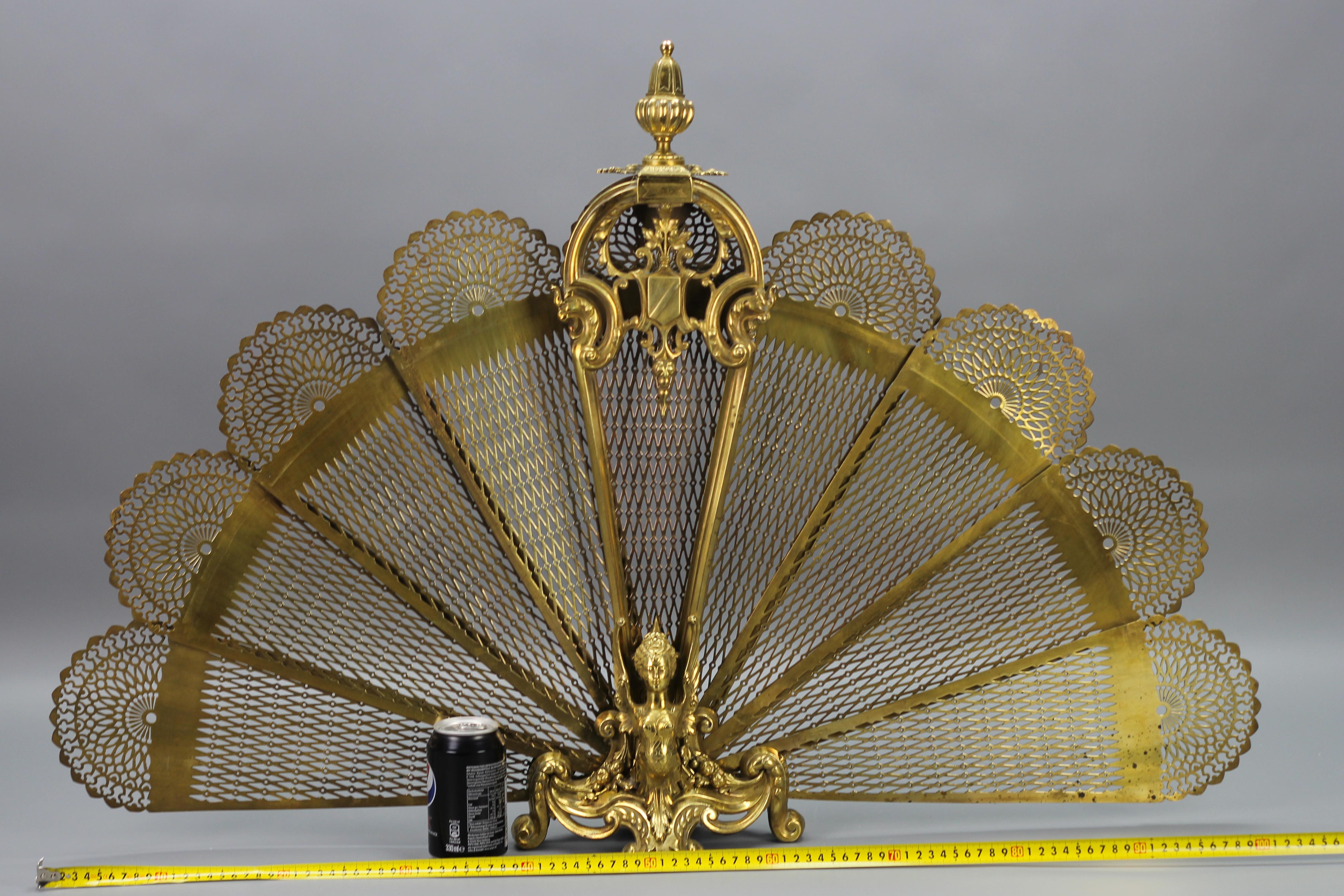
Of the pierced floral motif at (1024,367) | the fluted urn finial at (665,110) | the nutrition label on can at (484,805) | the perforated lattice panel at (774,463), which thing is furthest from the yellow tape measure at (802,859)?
the fluted urn finial at (665,110)

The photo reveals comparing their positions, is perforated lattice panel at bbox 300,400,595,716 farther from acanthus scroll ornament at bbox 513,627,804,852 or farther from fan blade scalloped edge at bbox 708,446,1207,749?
fan blade scalloped edge at bbox 708,446,1207,749

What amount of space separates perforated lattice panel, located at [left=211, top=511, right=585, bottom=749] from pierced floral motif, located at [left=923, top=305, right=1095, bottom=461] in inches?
40.5

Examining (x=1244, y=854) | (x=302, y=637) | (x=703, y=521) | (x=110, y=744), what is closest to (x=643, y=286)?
(x=703, y=521)

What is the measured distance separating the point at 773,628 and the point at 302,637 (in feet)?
2.92

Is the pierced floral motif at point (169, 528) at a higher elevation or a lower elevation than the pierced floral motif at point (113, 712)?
higher

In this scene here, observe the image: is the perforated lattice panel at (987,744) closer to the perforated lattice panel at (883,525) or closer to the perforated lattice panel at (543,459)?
the perforated lattice panel at (883,525)

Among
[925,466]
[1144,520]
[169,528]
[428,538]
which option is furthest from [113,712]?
[1144,520]

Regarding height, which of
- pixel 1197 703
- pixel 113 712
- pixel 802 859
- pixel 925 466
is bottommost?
pixel 802 859

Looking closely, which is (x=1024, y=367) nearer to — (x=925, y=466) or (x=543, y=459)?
(x=925, y=466)

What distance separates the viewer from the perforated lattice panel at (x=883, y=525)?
299 centimetres

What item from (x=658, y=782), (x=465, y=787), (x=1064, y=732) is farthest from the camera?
(x=1064, y=732)

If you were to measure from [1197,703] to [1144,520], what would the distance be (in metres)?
0.35

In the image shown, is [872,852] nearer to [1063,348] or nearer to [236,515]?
[1063,348]

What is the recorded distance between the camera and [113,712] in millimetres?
2867
